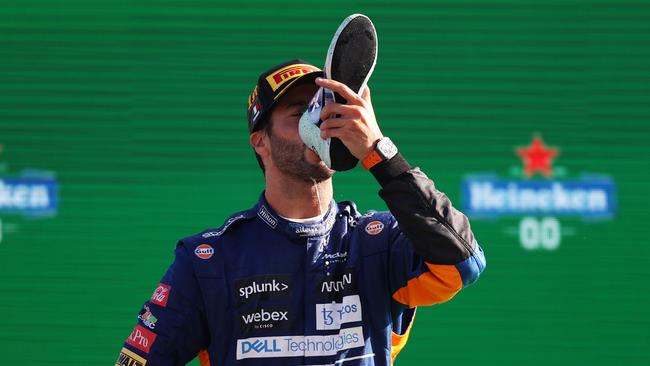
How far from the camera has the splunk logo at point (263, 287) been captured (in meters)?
2.90

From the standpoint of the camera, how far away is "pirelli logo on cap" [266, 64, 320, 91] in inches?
120

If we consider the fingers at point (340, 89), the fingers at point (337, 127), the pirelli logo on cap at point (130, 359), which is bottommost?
the pirelli logo on cap at point (130, 359)

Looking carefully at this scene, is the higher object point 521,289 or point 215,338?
point 521,289

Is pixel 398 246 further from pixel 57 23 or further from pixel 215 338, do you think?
pixel 57 23

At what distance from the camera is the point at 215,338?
9.46 ft

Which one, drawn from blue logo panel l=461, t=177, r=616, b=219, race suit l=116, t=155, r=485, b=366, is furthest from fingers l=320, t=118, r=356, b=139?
blue logo panel l=461, t=177, r=616, b=219

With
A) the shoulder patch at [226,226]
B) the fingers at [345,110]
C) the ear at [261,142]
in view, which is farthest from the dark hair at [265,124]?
the fingers at [345,110]

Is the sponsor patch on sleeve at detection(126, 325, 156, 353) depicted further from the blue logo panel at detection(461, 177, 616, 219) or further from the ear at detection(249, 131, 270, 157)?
the blue logo panel at detection(461, 177, 616, 219)

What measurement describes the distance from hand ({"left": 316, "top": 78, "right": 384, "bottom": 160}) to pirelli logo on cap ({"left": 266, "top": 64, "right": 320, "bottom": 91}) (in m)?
0.43

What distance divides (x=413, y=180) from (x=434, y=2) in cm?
346

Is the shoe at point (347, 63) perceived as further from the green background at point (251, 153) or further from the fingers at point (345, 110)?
the green background at point (251, 153)

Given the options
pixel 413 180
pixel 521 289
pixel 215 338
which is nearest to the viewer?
pixel 413 180

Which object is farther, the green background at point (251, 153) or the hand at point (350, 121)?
the green background at point (251, 153)

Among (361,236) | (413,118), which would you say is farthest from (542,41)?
(361,236)
